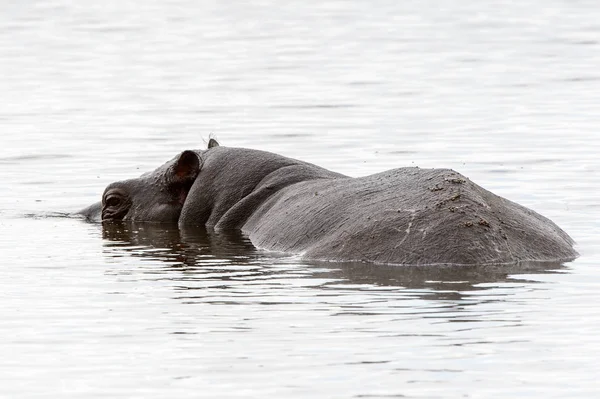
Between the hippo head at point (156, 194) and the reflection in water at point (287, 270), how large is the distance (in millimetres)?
669

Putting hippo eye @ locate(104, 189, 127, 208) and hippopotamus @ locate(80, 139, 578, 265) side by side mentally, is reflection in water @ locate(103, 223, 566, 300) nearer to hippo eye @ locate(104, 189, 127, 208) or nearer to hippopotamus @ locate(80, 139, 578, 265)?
hippopotamus @ locate(80, 139, 578, 265)

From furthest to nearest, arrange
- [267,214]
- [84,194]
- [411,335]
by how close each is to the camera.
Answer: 1. [84,194]
2. [267,214]
3. [411,335]

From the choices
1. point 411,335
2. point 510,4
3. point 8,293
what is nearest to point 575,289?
point 411,335

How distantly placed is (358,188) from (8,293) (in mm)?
2913

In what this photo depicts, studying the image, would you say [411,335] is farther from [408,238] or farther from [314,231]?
[314,231]

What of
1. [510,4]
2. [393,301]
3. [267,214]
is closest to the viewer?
[393,301]

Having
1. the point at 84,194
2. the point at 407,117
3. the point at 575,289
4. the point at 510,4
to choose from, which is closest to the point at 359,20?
the point at 510,4

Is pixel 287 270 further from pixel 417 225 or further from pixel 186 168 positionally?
pixel 186 168

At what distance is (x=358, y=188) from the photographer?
40.0ft

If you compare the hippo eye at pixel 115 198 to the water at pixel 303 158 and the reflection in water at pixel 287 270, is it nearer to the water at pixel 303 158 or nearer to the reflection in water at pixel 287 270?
the water at pixel 303 158

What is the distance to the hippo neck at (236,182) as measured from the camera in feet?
45.9

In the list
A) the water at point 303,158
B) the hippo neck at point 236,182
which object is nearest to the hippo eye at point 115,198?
the water at point 303,158

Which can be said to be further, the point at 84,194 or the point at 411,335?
the point at 84,194

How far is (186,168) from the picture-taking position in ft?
47.8
